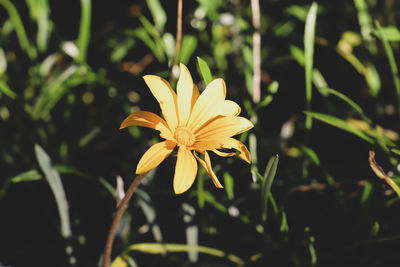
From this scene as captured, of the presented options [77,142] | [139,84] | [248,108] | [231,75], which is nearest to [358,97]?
[231,75]

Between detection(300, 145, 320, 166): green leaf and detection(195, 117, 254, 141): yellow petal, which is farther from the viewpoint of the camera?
detection(300, 145, 320, 166): green leaf

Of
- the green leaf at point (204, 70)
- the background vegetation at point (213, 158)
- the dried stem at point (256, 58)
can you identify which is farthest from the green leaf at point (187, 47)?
the green leaf at point (204, 70)

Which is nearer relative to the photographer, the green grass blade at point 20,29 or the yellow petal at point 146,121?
the yellow petal at point 146,121

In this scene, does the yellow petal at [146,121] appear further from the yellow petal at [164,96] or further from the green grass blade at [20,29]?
the green grass blade at [20,29]

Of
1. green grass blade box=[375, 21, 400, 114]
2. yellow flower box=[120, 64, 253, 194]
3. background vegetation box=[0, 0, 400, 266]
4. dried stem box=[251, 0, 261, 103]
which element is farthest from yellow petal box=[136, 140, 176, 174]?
green grass blade box=[375, 21, 400, 114]

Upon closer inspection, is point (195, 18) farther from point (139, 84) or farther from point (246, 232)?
point (246, 232)

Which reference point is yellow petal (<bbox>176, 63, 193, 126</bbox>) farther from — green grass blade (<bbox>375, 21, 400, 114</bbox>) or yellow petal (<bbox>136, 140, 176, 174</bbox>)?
green grass blade (<bbox>375, 21, 400, 114</bbox>)

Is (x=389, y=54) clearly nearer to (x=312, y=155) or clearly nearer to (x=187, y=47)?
(x=312, y=155)
